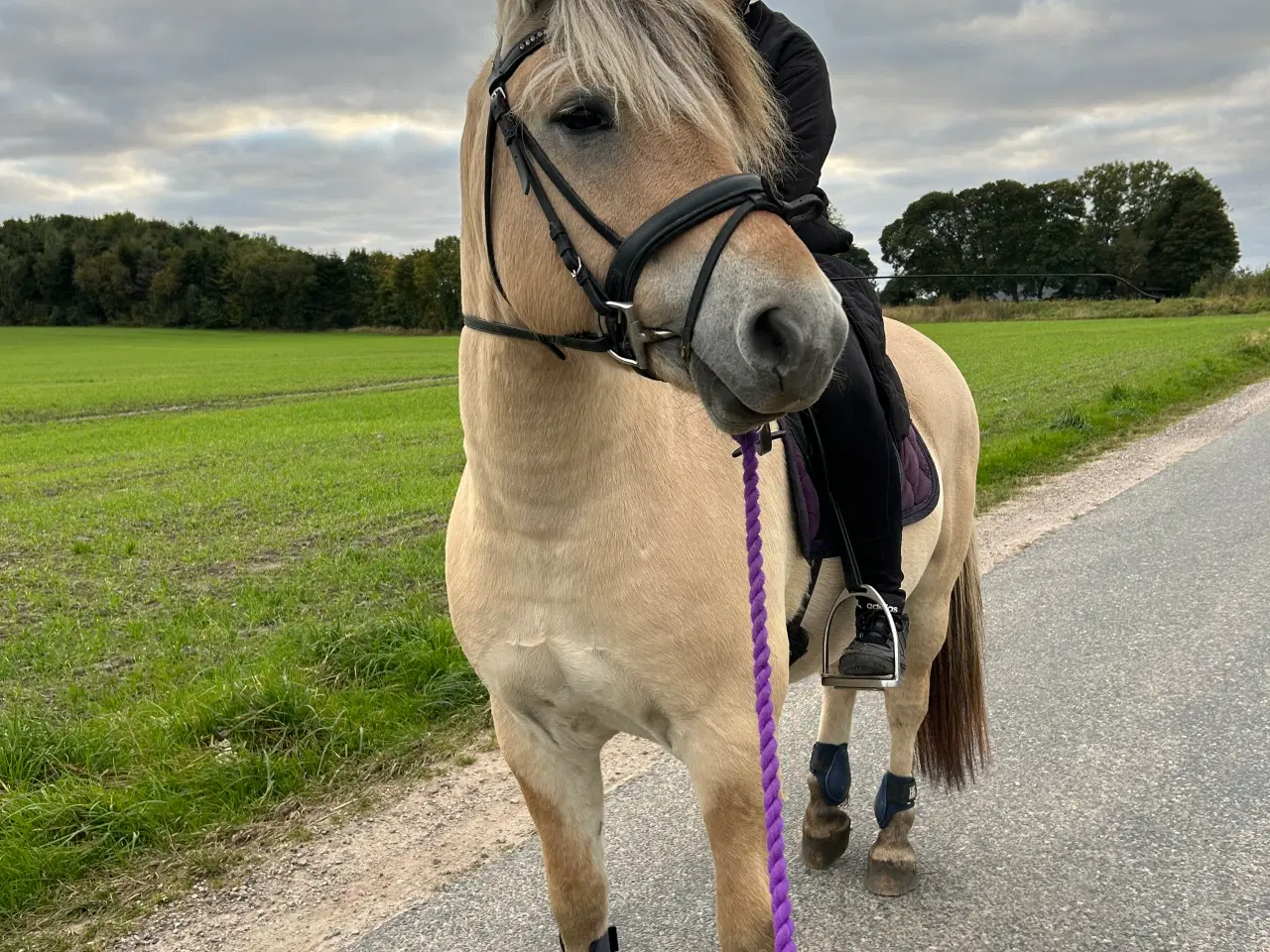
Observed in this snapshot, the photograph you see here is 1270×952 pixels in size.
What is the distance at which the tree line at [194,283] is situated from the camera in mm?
81500

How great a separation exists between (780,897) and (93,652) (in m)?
5.08

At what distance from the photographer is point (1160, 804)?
138 inches

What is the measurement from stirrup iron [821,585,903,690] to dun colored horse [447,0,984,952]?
0.06 m

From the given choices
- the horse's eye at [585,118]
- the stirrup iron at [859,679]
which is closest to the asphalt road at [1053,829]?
the stirrup iron at [859,679]

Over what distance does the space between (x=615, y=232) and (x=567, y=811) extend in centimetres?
159

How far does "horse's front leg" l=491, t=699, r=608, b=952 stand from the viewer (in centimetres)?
246

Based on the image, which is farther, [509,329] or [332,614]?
[332,614]

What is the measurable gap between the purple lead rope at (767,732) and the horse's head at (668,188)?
1.27ft

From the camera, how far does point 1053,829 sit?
344 centimetres

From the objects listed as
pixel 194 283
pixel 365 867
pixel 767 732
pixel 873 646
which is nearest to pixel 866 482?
pixel 873 646

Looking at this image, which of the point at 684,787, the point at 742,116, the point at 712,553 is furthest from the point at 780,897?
the point at 684,787

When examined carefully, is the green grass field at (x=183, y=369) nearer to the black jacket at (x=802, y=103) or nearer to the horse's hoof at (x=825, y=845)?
the horse's hoof at (x=825, y=845)

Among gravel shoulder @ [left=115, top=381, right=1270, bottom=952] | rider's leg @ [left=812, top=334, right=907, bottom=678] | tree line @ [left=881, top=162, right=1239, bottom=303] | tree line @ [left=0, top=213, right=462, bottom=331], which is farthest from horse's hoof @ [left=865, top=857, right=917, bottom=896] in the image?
tree line @ [left=0, top=213, right=462, bottom=331]

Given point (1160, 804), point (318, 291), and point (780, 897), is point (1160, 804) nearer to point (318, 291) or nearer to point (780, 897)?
point (780, 897)
